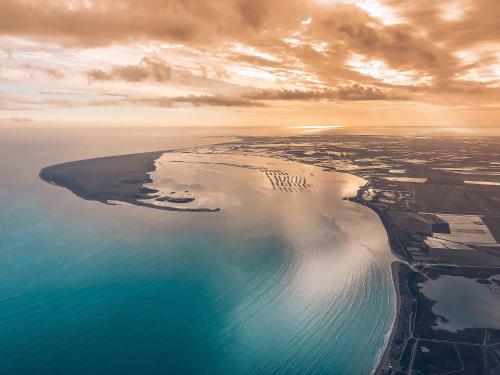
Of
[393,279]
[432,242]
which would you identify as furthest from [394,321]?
[432,242]

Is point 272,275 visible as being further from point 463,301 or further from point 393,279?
point 463,301

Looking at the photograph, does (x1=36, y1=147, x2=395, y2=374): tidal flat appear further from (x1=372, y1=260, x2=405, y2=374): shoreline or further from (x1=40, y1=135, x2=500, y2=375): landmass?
(x1=40, y1=135, x2=500, y2=375): landmass

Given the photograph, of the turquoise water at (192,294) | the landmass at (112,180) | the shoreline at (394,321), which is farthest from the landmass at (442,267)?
the landmass at (112,180)

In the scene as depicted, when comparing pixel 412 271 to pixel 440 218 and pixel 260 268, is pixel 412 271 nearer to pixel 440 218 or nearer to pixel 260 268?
pixel 260 268

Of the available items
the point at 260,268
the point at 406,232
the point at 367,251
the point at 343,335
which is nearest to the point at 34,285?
the point at 260,268

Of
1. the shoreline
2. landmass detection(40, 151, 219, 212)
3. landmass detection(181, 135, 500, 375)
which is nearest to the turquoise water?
the shoreline
